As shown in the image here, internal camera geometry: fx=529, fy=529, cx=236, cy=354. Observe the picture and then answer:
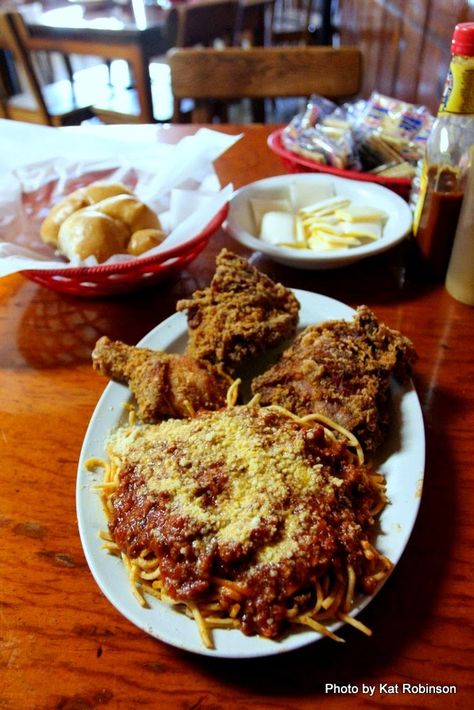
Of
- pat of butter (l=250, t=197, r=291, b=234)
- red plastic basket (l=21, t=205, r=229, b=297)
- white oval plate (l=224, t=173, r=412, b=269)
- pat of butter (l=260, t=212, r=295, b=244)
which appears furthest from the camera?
pat of butter (l=250, t=197, r=291, b=234)

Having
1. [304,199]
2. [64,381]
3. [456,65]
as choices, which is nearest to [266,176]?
[304,199]

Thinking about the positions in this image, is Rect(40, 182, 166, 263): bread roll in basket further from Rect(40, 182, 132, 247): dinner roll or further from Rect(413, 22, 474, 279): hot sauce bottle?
Rect(413, 22, 474, 279): hot sauce bottle

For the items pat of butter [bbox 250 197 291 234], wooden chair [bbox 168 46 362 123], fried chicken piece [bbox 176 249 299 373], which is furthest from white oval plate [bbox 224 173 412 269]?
wooden chair [bbox 168 46 362 123]

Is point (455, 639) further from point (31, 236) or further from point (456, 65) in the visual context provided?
point (31, 236)

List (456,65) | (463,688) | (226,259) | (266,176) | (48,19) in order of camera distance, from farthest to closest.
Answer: (48,19) → (266,176) → (226,259) → (456,65) → (463,688)

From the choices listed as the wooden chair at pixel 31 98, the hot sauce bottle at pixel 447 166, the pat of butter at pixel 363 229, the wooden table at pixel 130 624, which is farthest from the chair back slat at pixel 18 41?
the hot sauce bottle at pixel 447 166

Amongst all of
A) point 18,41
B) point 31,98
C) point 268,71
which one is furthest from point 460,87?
point 31,98

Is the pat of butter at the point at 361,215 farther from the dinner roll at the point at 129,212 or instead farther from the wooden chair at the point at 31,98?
the wooden chair at the point at 31,98
